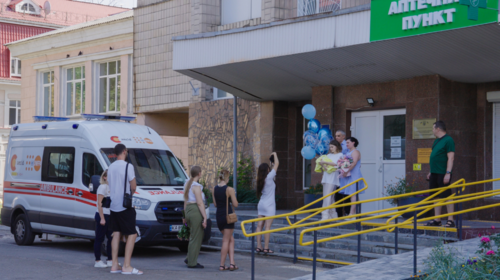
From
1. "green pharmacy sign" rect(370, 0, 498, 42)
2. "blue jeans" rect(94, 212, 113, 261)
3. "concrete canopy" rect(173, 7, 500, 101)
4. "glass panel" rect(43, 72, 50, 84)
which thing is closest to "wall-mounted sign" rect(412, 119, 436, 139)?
"concrete canopy" rect(173, 7, 500, 101)

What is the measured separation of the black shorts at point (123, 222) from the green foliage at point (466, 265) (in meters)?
4.26

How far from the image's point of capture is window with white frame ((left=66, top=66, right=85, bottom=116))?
84.4ft

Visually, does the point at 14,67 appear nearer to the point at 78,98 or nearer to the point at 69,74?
the point at 69,74

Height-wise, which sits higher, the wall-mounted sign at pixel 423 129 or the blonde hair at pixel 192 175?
the wall-mounted sign at pixel 423 129

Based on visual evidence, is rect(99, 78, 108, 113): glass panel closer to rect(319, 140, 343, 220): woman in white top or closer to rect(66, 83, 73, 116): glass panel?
rect(66, 83, 73, 116): glass panel

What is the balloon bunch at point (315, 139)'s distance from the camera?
13.4 metres

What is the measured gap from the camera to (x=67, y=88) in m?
26.5

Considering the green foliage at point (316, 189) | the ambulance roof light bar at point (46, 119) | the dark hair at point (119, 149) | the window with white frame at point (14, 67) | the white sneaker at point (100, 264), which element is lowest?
the white sneaker at point (100, 264)

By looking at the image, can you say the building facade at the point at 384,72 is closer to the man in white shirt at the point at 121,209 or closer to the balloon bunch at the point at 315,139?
the balloon bunch at the point at 315,139

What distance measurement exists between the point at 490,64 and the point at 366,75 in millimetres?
2708

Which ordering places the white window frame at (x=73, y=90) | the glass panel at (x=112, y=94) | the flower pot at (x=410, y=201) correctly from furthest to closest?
the white window frame at (x=73, y=90) < the glass panel at (x=112, y=94) < the flower pot at (x=410, y=201)

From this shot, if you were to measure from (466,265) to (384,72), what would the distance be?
6744 millimetres

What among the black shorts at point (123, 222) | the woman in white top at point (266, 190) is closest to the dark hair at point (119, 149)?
the black shorts at point (123, 222)

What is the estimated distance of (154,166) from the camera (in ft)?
41.5
